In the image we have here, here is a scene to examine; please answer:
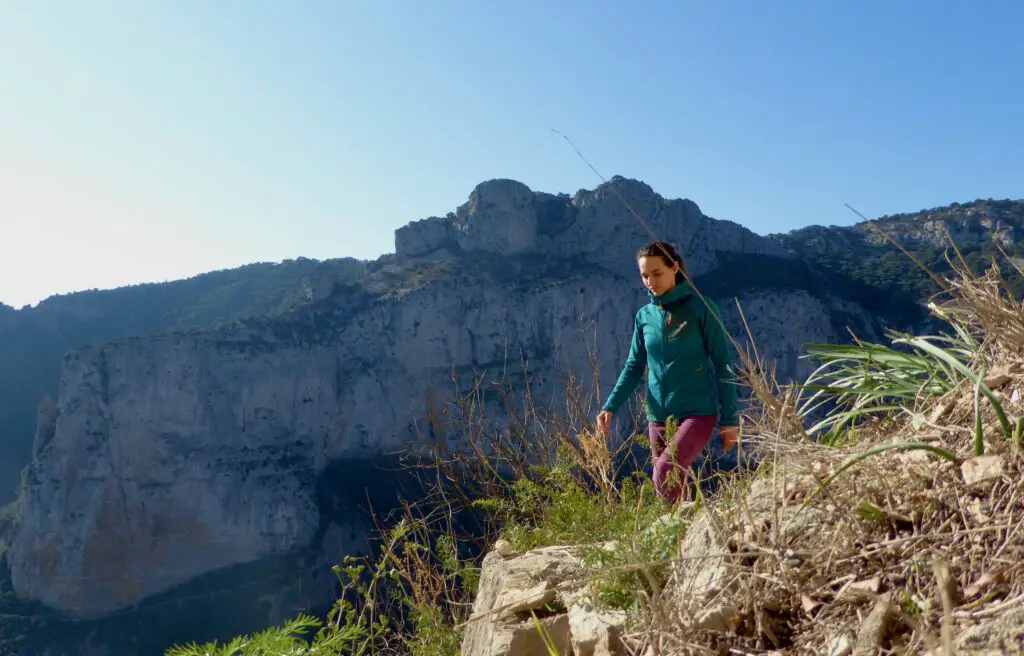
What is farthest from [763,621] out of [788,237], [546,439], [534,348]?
[788,237]

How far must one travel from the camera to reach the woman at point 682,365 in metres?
2.12

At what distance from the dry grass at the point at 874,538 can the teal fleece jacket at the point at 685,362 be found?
967 mm

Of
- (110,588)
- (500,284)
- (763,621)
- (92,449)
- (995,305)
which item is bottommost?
(110,588)

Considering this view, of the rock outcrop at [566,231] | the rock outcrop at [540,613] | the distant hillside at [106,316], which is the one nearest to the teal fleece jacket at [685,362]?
the rock outcrop at [540,613]

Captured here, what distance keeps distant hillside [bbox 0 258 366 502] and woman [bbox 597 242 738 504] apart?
121ft

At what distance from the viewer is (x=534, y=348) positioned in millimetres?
37250

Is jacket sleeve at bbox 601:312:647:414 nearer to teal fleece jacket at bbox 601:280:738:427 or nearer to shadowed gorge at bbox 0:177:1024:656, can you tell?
teal fleece jacket at bbox 601:280:738:427

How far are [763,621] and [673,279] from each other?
57.5 inches

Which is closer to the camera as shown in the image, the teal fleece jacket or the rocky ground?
the rocky ground

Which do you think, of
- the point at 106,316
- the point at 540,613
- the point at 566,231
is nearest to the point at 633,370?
the point at 540,613

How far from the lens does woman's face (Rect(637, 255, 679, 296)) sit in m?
2.14

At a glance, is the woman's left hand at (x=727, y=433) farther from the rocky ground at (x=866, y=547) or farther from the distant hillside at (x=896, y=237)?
the distant hillside at (x=896, y=237)

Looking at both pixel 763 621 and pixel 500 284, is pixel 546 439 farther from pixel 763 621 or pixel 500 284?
pixel 500 284

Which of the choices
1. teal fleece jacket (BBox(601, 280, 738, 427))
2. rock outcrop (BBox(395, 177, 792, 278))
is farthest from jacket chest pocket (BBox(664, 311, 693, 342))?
rock outcrop (BBox(395, 177, 792, 278))
